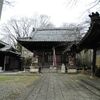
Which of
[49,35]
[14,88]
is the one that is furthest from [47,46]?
[14,88]

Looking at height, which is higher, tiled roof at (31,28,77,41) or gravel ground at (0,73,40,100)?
tiled roof at (31,28,77,41)

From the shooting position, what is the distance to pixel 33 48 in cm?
2652

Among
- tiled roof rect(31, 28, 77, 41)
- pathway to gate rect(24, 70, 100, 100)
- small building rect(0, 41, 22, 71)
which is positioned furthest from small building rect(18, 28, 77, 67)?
pathway to gate rect(24, 70, 100, 100)

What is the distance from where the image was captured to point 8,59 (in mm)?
32375

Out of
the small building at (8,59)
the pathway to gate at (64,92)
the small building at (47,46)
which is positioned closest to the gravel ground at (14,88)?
the pathway to gate at (64,92)

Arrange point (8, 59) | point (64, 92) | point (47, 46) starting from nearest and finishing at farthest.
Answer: point (64, 92)
point (47, 46)
point (8, 59)

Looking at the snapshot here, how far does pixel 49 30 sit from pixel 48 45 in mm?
4896

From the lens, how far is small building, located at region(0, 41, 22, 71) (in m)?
29.3

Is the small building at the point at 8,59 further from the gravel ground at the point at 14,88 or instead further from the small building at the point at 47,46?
the gravel ground at the point at 14,88

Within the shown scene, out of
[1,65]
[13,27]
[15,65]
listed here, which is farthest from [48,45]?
[13,27]

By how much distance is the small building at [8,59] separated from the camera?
96.3 ft

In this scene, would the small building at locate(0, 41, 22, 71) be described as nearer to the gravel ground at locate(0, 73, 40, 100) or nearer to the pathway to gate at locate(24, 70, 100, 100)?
the gravel ground at locate(0, 73, 40, 100)

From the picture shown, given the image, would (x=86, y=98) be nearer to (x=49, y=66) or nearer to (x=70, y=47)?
(x=70, y=47)

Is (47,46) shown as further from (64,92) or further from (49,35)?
(64,92)
